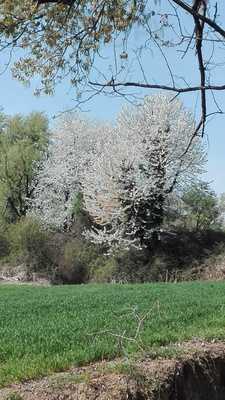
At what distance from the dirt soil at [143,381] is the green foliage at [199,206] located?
134ft

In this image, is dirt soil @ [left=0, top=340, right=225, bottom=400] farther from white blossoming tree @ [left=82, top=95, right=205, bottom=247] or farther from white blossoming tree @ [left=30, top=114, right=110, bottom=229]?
white blossoming tree @ [left=30, top=114, right=110, bottom=229]

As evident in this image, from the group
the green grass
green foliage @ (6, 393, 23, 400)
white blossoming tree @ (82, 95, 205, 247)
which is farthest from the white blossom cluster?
green foliage @ (6, 393, 23, 400)

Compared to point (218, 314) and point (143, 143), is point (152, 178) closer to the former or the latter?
point (143, 143)

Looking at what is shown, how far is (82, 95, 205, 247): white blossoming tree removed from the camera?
149 feet

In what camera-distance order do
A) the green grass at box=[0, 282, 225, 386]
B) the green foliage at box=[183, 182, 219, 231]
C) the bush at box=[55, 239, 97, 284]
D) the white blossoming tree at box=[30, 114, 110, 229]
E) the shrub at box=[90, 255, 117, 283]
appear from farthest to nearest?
the white blossoming tree at box=[30, 114, 110, 229] < the green foliage at box=[183, 182, 219, 231] < the bush at box=[55, 239, 97, 284] < the shrub at box=[90, 255, 117, 283] < the green grass at box=[0, 282, 225, 386]

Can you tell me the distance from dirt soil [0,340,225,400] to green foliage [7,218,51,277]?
40.4 metres

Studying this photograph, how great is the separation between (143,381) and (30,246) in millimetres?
42925

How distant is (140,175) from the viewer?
151 ft

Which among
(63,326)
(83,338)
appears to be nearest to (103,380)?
(83,338)

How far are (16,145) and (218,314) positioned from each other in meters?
43.6

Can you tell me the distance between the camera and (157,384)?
274 inches

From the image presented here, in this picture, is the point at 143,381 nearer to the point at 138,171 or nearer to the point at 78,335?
the point at 78,335

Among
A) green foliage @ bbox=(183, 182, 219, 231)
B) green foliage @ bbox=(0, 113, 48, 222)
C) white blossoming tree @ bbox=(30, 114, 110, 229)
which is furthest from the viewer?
green foliage @ bbox=(0, 113, 48, 222)

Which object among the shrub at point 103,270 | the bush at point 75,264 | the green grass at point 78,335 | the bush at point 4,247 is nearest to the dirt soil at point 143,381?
the green grass at point 78,335
